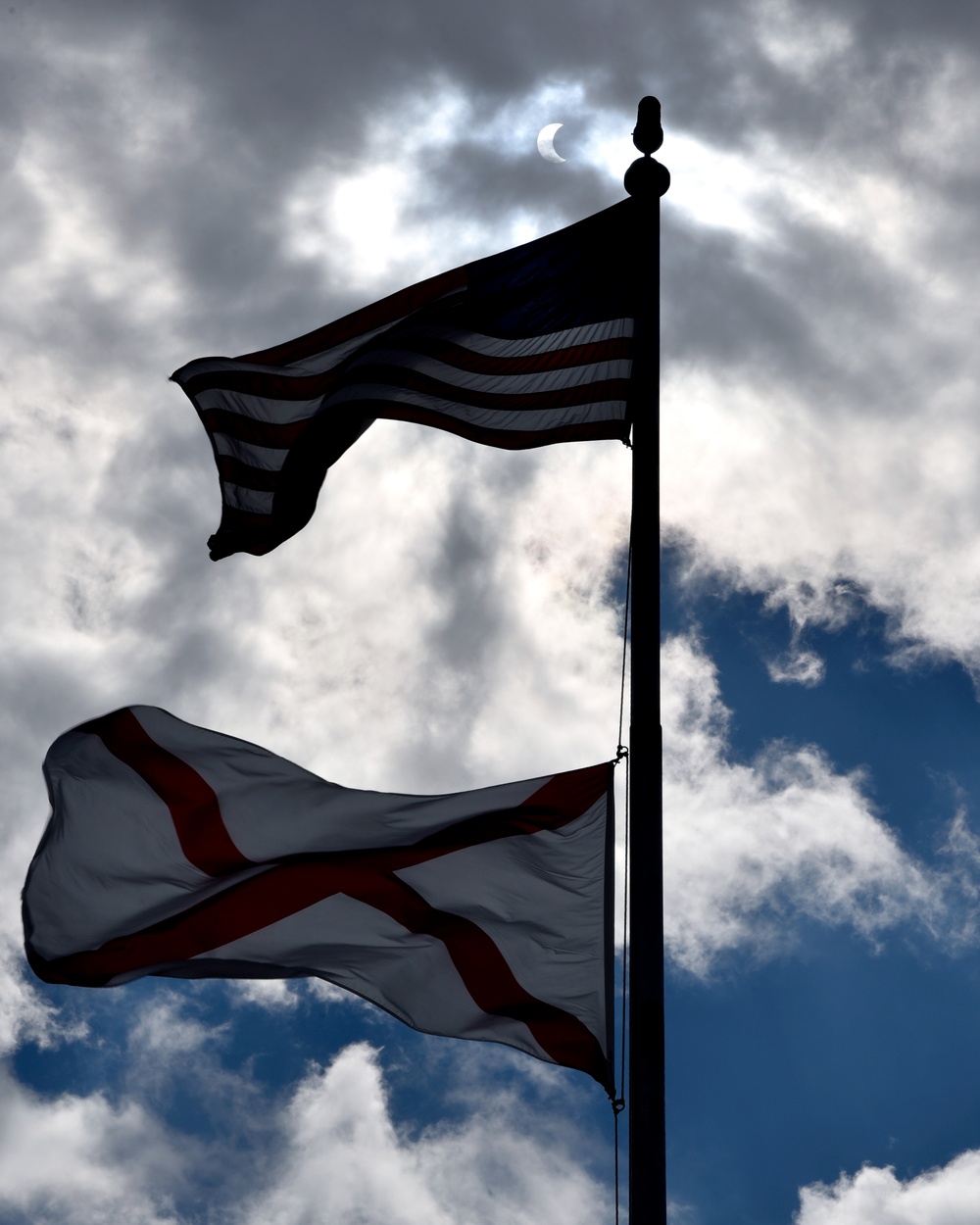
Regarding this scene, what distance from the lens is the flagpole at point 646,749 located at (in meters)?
7.07

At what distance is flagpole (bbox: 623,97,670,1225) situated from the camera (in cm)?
707

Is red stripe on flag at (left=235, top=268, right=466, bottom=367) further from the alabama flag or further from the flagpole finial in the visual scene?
the alabama flag

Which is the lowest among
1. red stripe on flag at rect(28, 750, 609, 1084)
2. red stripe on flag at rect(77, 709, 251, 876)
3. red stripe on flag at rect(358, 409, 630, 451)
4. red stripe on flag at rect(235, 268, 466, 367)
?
red stripe on flag at rect(28, 750, 609, 1084)

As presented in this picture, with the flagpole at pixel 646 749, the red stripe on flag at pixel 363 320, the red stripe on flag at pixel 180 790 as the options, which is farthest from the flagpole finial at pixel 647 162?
the red stripe on flag at pixel 180 790

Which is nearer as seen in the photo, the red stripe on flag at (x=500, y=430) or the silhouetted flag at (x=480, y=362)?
the silhouetted flag at (x=480, y=362)

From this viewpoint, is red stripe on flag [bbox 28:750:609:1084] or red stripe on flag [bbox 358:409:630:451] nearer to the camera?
red stripe on flag [bbox 28:750:609:1084]

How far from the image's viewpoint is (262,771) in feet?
33.8

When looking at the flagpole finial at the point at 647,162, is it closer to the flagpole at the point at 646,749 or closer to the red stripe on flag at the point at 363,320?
the flagpole at the point at 646,749

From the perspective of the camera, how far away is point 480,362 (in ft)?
34.9

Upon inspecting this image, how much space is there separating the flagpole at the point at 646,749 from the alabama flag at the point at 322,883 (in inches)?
43.2

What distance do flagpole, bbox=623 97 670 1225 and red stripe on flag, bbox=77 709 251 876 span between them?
3.70 metres

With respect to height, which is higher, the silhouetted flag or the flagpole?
the silhouetted flag

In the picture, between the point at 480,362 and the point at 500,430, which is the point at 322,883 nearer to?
the point at 500,430

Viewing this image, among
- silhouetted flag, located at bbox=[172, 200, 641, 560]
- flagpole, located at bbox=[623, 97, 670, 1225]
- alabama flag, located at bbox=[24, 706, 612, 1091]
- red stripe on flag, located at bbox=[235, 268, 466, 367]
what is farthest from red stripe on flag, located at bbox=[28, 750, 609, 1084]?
red stripe on flag, located at bbox=[235, 268, 466, 367]
